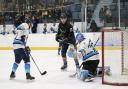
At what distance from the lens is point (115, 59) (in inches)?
252

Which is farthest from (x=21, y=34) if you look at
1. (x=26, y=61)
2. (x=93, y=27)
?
(x=93, y=27)

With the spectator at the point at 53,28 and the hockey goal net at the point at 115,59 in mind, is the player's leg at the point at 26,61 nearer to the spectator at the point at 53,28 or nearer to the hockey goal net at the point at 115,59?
the hockey goal net at the point at 115,59

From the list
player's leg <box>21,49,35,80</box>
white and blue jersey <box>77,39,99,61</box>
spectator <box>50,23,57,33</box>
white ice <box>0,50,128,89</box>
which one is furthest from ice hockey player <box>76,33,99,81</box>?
spectator <box>50,23,57,33</box>

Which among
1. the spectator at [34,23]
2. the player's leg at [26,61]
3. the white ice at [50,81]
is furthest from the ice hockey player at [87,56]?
the spectator at [34,23]

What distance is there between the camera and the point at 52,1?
15180mm

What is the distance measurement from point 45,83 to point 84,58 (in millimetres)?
803

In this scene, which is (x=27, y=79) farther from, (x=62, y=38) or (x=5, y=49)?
(x=5, y=49)

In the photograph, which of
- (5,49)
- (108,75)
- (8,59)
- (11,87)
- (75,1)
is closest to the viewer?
(11,87)

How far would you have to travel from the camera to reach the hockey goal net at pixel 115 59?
6027 mm

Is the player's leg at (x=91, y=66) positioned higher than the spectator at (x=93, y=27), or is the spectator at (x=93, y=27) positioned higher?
the spectator at (x=93, y=27)

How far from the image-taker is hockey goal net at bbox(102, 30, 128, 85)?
603 cm

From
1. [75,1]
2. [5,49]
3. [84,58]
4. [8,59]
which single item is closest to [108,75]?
[84,58]

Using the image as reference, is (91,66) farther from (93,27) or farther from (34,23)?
(34,23)

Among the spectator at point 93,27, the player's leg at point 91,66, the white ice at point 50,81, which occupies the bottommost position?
the white ice at point 50,81
